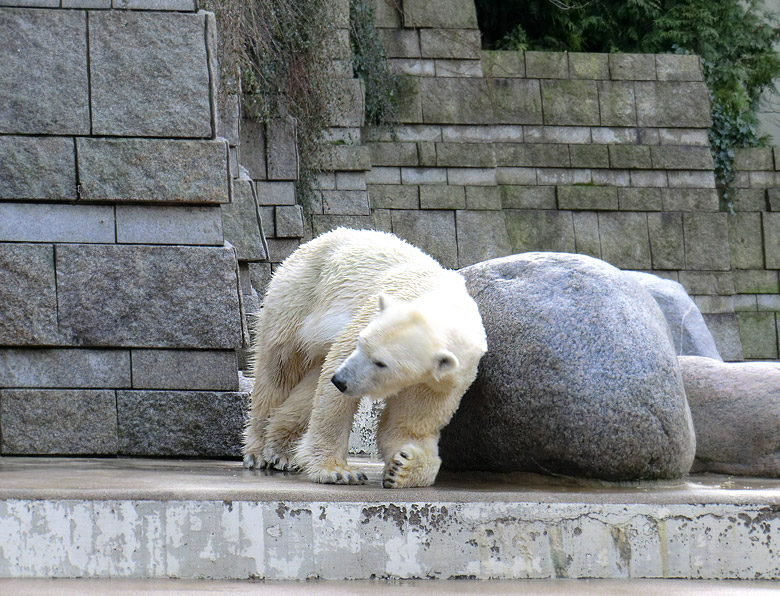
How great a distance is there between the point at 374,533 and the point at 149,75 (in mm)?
2781

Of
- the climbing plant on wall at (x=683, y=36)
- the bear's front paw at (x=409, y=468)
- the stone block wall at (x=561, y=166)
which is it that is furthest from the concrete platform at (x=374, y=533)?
the climbing plant on wall at (x=683, y=36)

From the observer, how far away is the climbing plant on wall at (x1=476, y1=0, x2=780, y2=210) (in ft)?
38.4

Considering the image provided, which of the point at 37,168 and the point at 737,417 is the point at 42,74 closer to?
the point at 37,168

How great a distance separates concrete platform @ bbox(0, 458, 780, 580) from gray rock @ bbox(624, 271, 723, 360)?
4601 mm

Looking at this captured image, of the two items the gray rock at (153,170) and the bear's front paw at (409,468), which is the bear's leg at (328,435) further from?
the gray rock at (153,170)

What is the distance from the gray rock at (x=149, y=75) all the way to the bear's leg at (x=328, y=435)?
5.73ft

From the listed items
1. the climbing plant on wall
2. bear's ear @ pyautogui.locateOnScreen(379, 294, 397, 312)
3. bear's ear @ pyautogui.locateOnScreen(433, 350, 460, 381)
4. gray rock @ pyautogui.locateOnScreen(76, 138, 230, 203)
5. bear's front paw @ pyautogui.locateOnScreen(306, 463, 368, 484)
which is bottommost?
bear's front paw @ pyautogui.locateOnScreen(306, 463, 368, 484)

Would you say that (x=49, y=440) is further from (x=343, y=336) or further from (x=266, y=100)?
(x=266, y=100)

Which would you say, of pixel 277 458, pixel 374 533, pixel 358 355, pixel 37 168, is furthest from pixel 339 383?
pixel 37 168

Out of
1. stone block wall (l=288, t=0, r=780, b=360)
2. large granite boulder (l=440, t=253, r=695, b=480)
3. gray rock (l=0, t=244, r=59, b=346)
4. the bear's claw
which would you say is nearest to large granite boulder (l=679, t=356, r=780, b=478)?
large granite boulder (l=440, t=253, r=695, b=480)

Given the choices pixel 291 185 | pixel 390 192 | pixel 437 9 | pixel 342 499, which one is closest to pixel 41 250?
pixel 342 499

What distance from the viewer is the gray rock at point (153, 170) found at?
15.8 ft

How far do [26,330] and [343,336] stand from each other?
1.66m

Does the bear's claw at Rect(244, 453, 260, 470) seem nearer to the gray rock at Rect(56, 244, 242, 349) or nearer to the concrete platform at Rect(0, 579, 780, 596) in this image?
the gray rock at Rect(56, 244, 242, 349)
